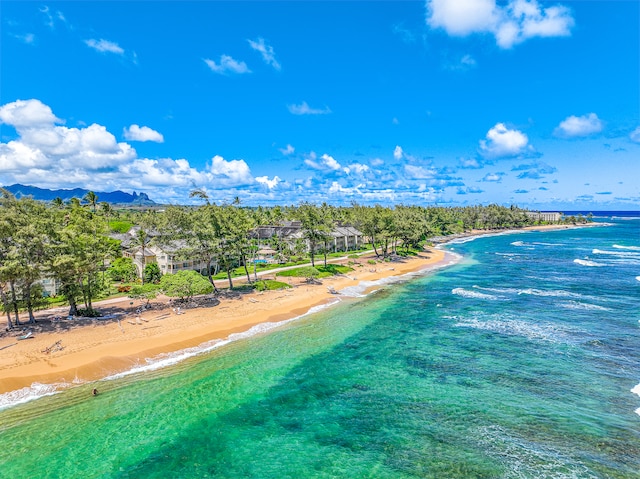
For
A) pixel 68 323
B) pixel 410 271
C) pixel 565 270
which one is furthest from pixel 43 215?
pixel 565 270

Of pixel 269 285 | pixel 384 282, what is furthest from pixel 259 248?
pixel 384 282


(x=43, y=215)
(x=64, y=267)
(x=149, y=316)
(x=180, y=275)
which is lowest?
(x=149, y=316)

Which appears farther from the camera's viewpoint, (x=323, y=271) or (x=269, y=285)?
(x=323, y=271)

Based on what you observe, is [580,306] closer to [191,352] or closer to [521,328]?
[521,328]

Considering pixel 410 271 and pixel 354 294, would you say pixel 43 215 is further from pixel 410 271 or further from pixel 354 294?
pixel 410 271

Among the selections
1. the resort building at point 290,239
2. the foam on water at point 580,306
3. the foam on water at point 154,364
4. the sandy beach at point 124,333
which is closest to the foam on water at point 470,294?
the foam on water at point 580,306
